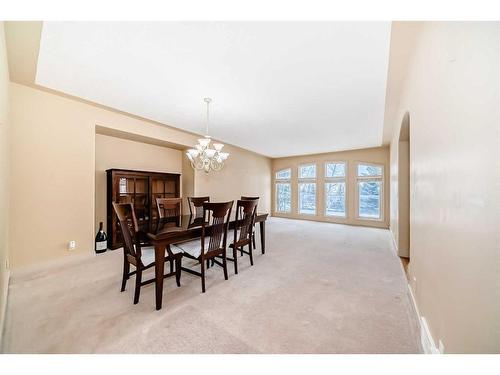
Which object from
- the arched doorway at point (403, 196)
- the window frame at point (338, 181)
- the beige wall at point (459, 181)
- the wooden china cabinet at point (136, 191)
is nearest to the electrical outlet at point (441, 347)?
the beige wall at point (459, 181)

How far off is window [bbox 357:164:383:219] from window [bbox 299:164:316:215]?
1.53 m

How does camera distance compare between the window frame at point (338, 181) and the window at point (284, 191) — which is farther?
the window at point (284, 191)

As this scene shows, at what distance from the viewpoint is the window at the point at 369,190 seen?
6383 millimetres

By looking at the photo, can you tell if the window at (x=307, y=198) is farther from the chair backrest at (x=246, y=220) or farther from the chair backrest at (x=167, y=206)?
the chair backrest at (x=167, y=206)

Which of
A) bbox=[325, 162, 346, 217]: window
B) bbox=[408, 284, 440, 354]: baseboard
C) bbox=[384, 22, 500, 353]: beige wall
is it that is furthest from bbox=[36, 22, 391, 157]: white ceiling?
bbox=[325, 162, 346, 217]: window

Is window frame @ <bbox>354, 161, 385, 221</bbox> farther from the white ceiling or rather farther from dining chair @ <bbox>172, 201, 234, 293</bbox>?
dining chair @ <bbox>172, 201, 234, 293</bbox>

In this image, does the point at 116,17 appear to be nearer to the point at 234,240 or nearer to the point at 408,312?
the point at 234,240

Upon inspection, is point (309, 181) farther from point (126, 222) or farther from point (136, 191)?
point (126, 222)

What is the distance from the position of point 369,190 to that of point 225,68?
618 cm

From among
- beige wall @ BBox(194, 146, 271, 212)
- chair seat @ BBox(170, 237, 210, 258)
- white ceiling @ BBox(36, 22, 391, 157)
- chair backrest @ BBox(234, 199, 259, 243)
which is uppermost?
white ceiling @ BBox(36, 22, 391, 157)

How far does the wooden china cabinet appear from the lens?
375cm

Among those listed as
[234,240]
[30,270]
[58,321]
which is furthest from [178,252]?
[30,270]

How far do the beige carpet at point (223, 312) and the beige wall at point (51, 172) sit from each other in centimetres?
43
